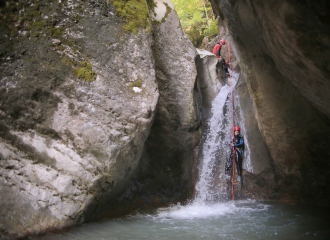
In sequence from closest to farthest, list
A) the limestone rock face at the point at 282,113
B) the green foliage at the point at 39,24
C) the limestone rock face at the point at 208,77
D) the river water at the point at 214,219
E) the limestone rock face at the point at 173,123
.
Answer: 1. the river water at the point at 214,219
2. the green foliage at the point at 39,24
3. the limestone rock face at the point at 282,113
4. the limestone rock face at the point at 173,123
5. the limestone rock face at the point at 208,77

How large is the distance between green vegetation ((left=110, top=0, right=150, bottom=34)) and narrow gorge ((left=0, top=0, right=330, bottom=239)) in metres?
0.03

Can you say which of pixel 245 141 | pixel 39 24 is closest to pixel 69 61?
pixel 39 24

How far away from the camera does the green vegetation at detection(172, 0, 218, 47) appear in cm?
1717

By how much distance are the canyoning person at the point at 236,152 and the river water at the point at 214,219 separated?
189 millimetres

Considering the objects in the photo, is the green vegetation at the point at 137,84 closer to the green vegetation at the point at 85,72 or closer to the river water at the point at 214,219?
the green vegetation at the point at 85,72

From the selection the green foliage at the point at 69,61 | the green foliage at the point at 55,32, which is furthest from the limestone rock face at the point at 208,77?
the green foliage at the point at 55,32

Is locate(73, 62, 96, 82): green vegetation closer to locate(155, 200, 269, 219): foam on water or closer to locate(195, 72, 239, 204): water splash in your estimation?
locate(155, 200, 269, 219): foam on water

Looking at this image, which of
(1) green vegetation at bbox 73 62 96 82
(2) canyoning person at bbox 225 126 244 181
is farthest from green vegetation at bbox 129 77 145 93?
(2) canyoning person at bbox 225 126 244 181

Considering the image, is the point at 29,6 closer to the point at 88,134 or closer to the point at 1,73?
the point at 1,73

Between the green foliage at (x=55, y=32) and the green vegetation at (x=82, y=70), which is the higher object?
the green foliage at (x=55, y=32)

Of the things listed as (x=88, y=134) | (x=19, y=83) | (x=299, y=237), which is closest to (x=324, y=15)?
(x=299, y=237)

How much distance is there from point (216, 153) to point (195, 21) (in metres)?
13.1

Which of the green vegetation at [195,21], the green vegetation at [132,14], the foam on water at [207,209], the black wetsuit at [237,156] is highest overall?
the green vegetation at [195,21]

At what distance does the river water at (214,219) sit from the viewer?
12.8 ft
